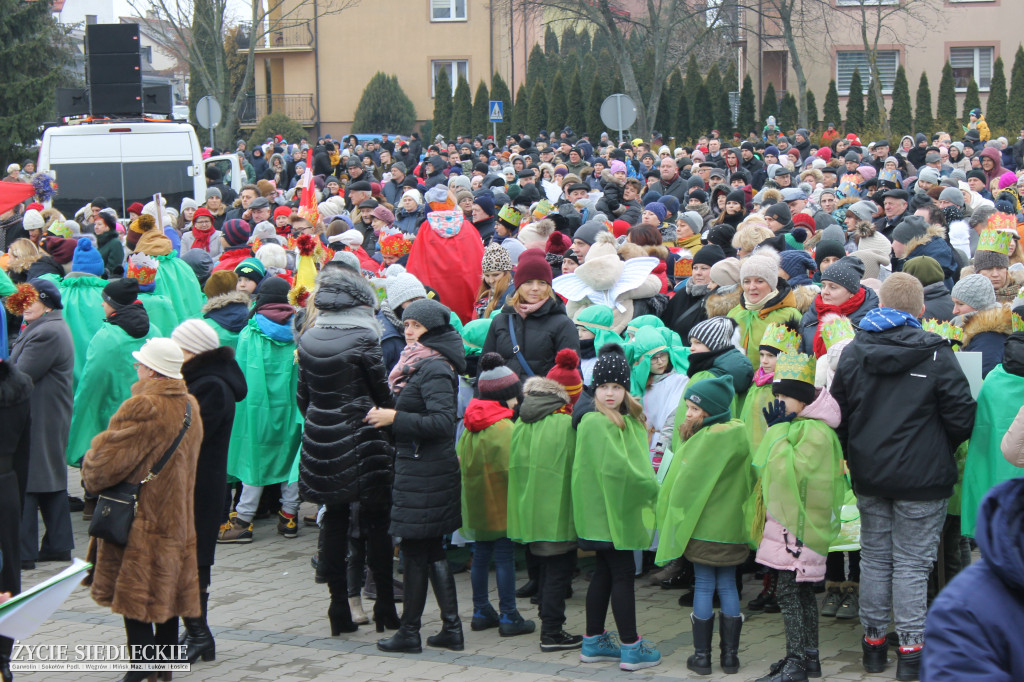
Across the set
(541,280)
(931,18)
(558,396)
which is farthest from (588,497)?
(931,18)

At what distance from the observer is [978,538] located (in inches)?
101

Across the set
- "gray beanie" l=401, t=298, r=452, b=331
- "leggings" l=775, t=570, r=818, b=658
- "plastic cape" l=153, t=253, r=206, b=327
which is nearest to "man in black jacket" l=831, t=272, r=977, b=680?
"leggings" l=775, t=570, r=818, b=658

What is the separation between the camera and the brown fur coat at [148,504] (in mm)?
5520

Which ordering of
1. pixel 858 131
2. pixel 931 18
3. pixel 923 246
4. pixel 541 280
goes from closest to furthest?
pixel 541 280, pixel 923 246, pixel 858 131, pixel 931 18

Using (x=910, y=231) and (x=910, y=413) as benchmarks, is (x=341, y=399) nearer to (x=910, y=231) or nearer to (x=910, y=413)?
(x=910, y=413)

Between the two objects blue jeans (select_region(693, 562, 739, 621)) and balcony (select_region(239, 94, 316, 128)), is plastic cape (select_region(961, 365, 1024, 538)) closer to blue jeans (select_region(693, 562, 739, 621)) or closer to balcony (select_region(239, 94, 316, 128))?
blue jeans (select_region(693, 562, 739, 621))

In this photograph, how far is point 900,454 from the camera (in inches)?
223

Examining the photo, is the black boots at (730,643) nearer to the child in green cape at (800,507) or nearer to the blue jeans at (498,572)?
the child in green cape at (800,507)

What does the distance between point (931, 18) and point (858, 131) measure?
996 centimetres

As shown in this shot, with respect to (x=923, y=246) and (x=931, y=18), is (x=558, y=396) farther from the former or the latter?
(x=931, y=18)

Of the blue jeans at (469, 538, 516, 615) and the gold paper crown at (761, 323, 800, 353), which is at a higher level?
the gold paper crown at (761, 323, 800, 353)

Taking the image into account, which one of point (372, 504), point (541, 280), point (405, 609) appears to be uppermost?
point (541, 280)

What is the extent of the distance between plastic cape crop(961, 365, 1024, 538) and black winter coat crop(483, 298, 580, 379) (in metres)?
2.40

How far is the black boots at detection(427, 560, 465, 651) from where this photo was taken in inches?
251
